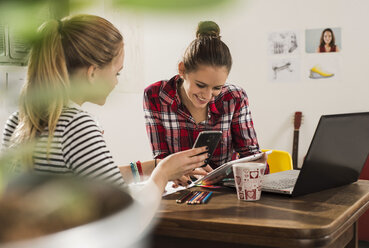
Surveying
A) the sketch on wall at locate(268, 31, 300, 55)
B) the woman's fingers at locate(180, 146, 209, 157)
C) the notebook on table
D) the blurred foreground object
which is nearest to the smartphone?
the woman's fingers at locate(180, 146, 209, 157)

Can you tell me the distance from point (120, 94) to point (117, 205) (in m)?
0.07

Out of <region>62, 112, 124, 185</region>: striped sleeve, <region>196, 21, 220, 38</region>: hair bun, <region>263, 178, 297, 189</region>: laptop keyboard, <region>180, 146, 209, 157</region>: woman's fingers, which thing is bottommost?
<region>263, 178, 297, 189</region>: laptop keyboard

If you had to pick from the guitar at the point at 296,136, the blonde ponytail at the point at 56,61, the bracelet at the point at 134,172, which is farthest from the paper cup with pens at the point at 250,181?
the guitar at the point at 296,136

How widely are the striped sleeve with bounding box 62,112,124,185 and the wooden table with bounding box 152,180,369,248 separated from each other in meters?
0.20

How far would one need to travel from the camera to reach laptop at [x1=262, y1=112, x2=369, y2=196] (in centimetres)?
108

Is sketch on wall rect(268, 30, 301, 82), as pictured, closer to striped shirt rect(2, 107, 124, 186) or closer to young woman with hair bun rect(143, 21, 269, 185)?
young woman with hair bun rect(143, 21, 269, 185)

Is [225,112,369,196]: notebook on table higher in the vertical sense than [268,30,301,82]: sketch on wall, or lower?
lower

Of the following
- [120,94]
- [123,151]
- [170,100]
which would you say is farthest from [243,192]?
[123,151]

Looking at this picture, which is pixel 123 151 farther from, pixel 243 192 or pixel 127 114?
pixel 243 192

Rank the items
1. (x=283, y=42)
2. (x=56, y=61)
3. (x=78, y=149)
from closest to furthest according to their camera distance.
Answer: (x=56, y=61) < (x=78, y=149) < (x=283, y=42)

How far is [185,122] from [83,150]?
3.35ft

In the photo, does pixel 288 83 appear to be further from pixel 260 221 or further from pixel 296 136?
pixel 260 221

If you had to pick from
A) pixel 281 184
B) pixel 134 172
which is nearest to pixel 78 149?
pixel 134 172

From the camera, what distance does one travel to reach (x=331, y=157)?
1162 mm
